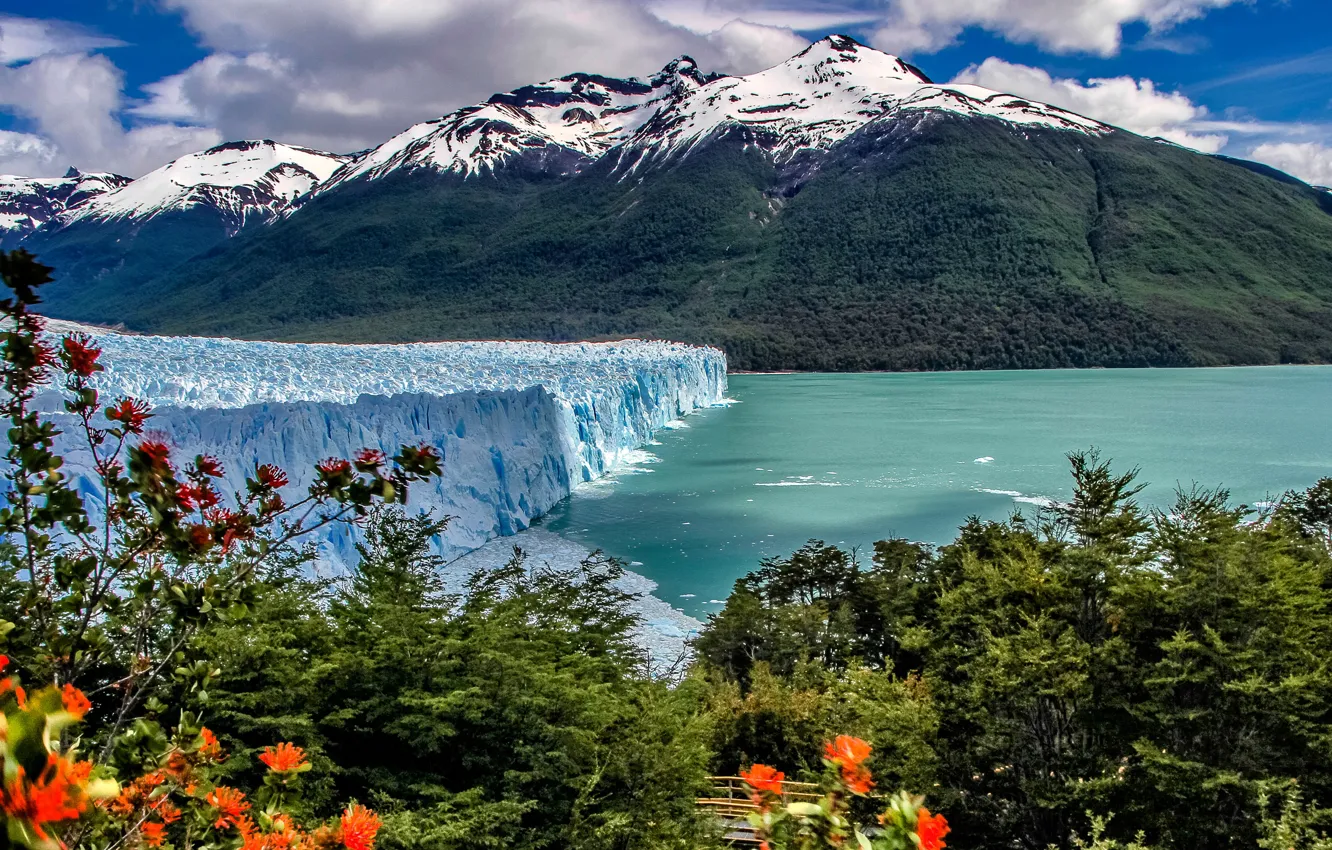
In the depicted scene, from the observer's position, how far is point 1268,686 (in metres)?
5.82

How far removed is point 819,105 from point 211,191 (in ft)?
405

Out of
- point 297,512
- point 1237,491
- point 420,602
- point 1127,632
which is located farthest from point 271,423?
point 1237,491

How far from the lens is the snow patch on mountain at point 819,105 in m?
109

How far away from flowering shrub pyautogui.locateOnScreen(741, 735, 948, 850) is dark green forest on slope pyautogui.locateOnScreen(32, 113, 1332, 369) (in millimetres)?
66330

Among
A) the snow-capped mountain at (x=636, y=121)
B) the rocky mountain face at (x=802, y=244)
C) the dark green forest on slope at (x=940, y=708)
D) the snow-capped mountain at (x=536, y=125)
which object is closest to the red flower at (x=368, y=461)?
the dark green forest on slope at (x=940, y=708)

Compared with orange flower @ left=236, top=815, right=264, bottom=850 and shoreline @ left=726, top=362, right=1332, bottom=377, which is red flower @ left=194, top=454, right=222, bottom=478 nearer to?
orange flower @ left=236, top=815, right=264, bottom=850

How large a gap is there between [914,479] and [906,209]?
72.1 meters

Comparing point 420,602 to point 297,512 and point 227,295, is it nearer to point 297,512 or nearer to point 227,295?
point 297,512

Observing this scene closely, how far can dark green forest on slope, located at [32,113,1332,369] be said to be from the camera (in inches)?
2687

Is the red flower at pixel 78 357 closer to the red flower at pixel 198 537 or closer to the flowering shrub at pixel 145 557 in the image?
the flowering shrub at pixel 145 557

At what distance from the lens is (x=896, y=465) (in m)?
25.7

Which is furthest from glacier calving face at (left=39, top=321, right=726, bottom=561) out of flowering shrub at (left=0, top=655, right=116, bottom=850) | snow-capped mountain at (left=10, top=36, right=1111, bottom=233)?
snow-capped mountain at (left=10, top=36, right=1111, bottom=233)

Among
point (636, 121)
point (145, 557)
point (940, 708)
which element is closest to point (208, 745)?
point (145, 557)

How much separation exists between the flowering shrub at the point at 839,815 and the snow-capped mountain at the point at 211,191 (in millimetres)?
184033
